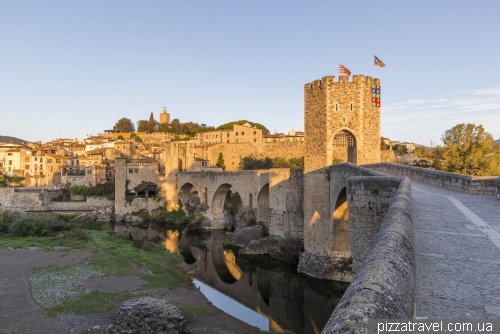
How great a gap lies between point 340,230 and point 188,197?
2788 centimetres

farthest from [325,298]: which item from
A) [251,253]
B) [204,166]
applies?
[204,166]

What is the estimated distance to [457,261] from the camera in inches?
155

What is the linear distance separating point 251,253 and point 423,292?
22.1m

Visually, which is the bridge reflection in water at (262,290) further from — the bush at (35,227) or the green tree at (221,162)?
the green tree at (221,162)

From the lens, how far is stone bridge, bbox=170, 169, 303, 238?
23.2m

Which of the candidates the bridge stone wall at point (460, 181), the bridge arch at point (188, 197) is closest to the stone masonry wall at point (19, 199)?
the bridge arch at point (188, 197)

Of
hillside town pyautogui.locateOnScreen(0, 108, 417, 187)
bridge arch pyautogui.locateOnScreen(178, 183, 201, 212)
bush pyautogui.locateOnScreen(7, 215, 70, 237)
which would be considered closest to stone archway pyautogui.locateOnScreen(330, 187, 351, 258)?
bush pyautogui.locateOnScreen(7, 215, 70, 237)

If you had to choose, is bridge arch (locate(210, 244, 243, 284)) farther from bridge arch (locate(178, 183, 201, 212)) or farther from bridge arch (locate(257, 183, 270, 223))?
bridge arch (locate(178, 183, 201, 212))

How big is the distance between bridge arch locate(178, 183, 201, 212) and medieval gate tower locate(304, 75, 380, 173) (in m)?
24.1

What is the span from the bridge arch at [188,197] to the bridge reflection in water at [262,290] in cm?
1327

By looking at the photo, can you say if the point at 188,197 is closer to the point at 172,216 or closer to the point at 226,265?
the point at 172,216

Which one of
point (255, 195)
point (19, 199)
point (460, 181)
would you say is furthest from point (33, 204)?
point (460, 181)

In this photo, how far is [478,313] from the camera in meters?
2.63

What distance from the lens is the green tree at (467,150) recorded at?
22141 mm
